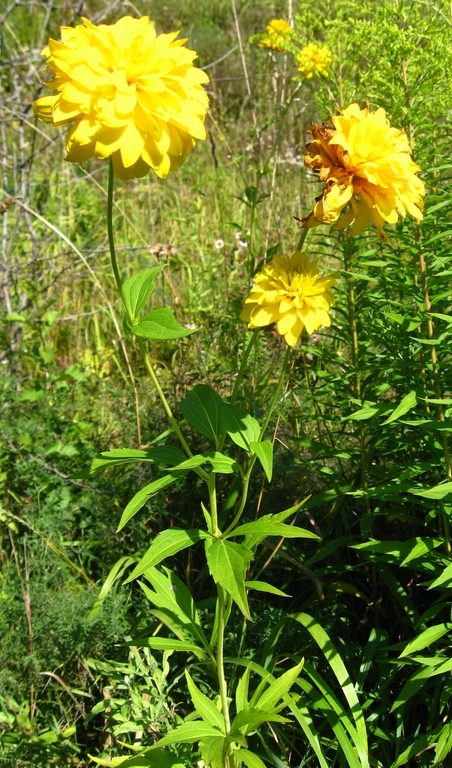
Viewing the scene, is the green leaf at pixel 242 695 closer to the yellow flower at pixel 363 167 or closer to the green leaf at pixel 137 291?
the green leaf at pixel 137 291

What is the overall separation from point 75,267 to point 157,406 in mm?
1352

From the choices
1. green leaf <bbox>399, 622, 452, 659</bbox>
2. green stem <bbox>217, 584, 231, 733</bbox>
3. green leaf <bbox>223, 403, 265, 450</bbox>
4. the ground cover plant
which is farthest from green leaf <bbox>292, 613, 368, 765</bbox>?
green leaf <bbox>223, 403, 265, 450</bbox>

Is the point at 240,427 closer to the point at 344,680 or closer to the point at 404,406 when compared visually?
the point at 404,406

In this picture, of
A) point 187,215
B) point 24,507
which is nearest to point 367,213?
point 24,507

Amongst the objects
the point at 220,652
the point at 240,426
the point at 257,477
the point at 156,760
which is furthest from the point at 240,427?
the point at 257,477

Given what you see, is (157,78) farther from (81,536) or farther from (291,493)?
(81,536)

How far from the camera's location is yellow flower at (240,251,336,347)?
1338mm

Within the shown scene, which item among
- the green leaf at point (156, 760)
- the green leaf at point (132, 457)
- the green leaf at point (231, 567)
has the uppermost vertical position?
the green leaf at point (132, 457)

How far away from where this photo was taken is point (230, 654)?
1919 millimetres

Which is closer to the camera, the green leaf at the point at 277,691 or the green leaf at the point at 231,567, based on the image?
the green leaf at the point at 231,567

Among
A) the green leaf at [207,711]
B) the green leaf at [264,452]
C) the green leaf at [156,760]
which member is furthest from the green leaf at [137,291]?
the green leaf at [156,760]

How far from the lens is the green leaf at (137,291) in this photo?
131 centimetres

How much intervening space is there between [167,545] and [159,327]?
0.36 m

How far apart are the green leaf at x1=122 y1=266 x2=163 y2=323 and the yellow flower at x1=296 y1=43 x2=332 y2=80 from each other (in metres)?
1.02
